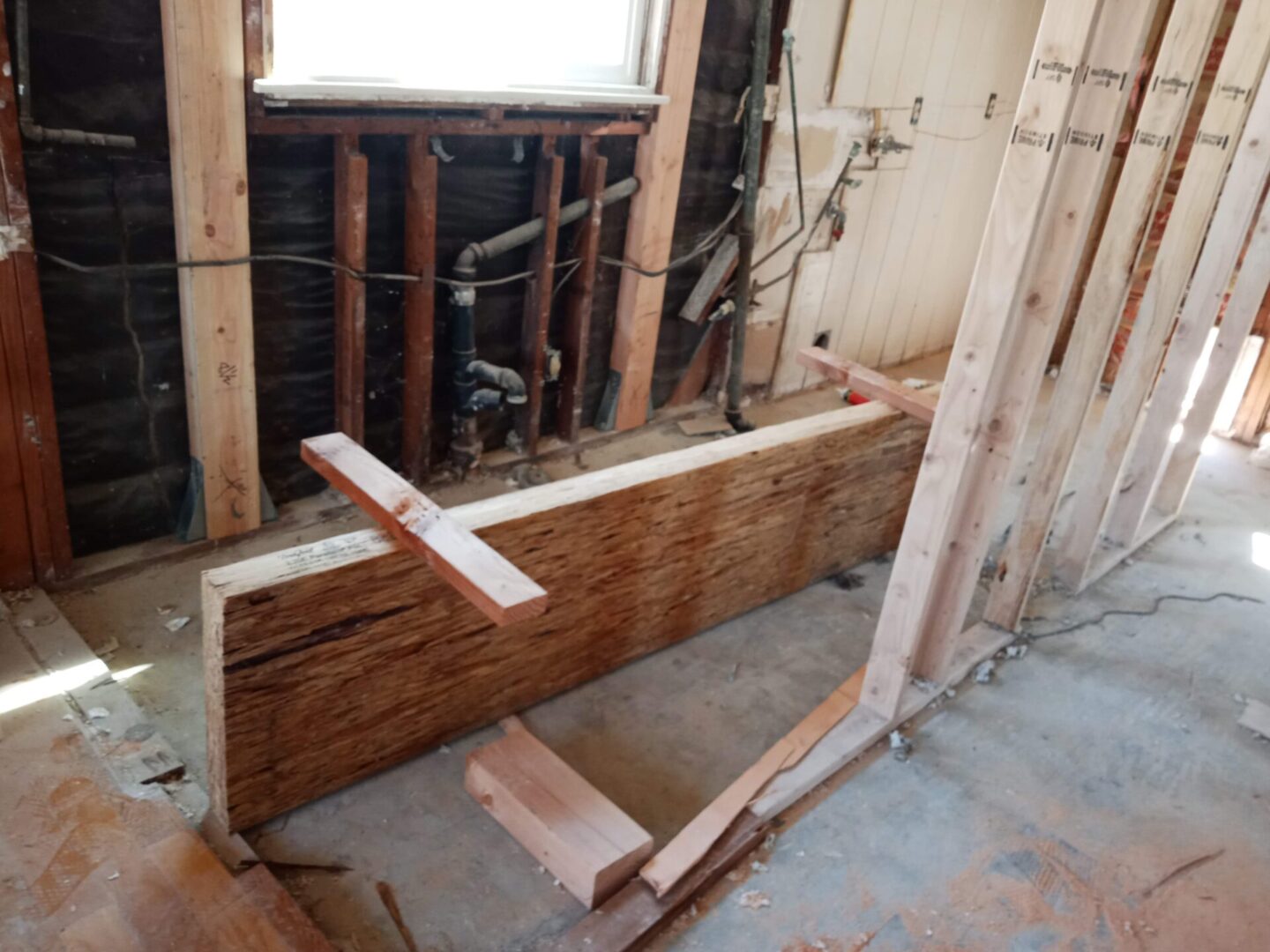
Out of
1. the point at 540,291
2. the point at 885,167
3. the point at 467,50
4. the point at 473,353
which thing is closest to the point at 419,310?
the point at 473,353

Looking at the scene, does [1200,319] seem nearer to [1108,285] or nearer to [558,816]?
[1108,285]

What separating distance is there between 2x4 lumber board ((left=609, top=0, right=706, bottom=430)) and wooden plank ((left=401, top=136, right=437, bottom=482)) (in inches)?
30.9

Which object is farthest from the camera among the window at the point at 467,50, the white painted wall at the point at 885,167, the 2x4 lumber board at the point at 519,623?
the white painted wall at the point at 885,167

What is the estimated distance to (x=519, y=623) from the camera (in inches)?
76.2

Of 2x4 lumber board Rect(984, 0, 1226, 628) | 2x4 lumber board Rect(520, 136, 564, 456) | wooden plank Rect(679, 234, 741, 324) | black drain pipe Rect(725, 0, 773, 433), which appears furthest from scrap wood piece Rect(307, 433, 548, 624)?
black drain pipe Rect(725, 0, 773, 433)

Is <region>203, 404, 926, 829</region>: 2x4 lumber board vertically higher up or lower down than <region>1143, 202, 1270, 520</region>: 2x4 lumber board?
lower down

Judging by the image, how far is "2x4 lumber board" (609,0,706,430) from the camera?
119 inches

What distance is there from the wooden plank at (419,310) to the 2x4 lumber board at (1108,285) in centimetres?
173

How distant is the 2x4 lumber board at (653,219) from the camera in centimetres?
303

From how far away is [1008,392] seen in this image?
2.05 m

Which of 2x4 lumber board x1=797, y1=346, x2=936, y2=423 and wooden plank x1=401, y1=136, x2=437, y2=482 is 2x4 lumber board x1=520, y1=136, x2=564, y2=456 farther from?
2x4 lumber board x1=797, y1=346, x2=936, y2=423

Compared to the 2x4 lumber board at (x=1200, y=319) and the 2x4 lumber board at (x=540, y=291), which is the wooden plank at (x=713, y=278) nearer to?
the 2x4 lumber board at (x=540, y=291)

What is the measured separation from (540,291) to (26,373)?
1.44 meters

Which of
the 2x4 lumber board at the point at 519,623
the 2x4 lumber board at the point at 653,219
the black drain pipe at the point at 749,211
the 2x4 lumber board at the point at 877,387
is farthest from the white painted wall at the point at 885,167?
the 2x4 lumber board at the point at 519,623
